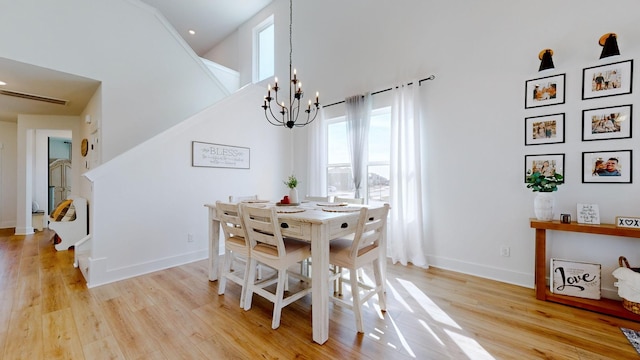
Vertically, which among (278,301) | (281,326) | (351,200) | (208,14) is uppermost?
(208,14)

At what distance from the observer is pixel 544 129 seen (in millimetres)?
2539

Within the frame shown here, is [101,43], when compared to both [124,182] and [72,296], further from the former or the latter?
[72,296]

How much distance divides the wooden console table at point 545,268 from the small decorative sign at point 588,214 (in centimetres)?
5

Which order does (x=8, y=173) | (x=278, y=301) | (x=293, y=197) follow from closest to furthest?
(x=278, y=301), (x=293, y=197), (x=8, y=173)

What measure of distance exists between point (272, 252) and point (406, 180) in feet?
6.92

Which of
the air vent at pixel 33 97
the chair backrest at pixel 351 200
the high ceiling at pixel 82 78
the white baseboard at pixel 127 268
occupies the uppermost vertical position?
the high ceiling at pixel 82 78

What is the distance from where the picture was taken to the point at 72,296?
2.43 meters

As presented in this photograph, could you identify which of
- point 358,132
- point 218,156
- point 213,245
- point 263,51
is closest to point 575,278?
point 358,132

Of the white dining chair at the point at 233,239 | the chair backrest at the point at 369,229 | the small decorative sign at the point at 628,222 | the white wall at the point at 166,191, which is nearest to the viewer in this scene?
the chair backrest at the point at 369,229

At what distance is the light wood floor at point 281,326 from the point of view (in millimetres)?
1656

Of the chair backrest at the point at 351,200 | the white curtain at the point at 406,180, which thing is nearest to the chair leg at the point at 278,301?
the chair backrest at the point at 351,200

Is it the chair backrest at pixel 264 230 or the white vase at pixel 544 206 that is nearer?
the chair backrest at pixel 264 230

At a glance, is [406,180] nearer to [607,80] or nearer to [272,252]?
[607,80]

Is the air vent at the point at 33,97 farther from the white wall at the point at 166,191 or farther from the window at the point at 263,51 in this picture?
the window at the point at 263,51
